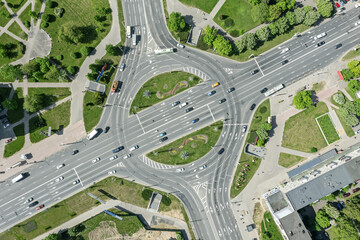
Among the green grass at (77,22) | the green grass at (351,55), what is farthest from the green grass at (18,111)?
the green grass at (351,55)

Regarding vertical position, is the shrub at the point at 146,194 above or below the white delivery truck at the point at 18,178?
below

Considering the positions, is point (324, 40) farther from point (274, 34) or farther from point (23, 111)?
point (23, 111)

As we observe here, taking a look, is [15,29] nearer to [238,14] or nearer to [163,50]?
[163,50]

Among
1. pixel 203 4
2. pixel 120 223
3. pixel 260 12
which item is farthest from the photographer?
pixel 203 4

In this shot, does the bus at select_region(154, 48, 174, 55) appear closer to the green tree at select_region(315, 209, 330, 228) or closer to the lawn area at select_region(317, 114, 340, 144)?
the lawn area at select_region(317, 114, 340, 144)

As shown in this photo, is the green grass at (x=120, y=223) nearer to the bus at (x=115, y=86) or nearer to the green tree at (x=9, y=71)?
the bus at (x=115, y=86)

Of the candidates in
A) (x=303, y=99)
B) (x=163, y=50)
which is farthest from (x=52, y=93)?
(x=303, y=99)

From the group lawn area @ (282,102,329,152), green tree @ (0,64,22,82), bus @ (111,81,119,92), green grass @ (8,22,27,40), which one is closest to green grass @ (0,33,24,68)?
green grass @ (8,22,27,40)
